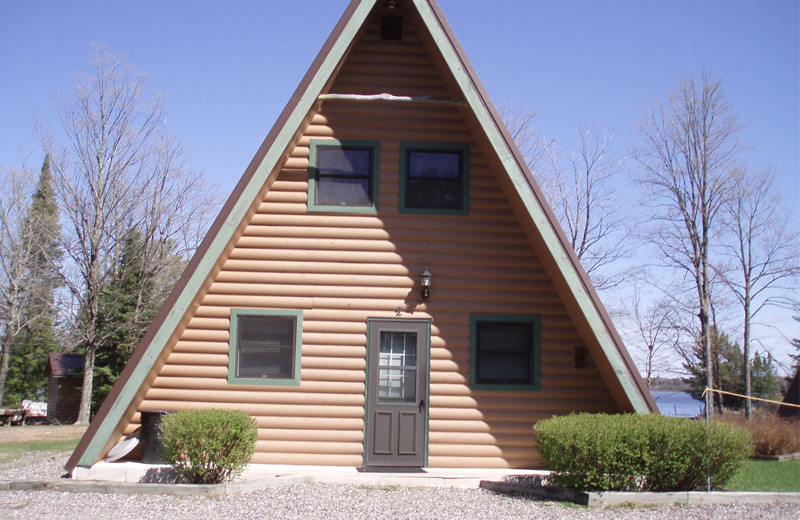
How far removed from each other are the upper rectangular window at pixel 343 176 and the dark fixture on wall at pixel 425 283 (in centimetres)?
119

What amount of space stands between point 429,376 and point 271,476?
2461 millimetres

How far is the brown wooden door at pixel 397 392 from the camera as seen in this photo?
9102 mm

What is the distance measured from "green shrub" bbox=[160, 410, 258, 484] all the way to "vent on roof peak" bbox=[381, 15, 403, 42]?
5.74 m

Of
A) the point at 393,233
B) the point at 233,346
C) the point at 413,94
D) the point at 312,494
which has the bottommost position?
the point at 312,494

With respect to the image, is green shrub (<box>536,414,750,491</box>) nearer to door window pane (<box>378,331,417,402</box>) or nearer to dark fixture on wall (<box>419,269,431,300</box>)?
door window pane (<box>378,331,417,402</box>)

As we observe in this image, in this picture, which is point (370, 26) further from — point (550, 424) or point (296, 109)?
point (550, 424)

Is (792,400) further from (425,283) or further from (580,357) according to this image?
(425,283)

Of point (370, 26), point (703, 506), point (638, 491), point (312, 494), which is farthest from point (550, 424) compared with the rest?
point (370, 26)

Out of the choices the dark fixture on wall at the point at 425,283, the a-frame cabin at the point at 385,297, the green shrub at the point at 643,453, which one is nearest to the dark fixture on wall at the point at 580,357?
the a-frame cabin at the point at 385,297

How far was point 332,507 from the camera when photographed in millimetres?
7074

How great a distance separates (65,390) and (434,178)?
96.9ft

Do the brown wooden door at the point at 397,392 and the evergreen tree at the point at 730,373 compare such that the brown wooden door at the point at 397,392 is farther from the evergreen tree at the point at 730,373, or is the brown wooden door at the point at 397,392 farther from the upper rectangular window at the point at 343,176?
the evergreen tree at the point at 730,373

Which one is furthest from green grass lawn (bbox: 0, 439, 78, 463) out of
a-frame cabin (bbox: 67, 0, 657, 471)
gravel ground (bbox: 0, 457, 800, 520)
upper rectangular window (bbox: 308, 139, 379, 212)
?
upper rectangular window (bbox: 308, 139, 379, 212)

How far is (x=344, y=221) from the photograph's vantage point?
31.2ft
